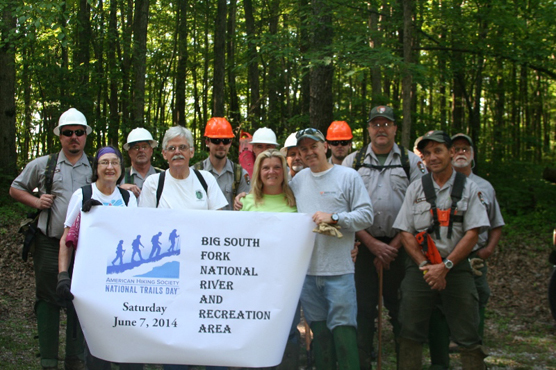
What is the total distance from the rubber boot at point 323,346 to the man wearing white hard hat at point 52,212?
2.36 m

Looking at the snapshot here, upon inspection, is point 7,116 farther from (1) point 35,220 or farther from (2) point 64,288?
(2) point 64,288

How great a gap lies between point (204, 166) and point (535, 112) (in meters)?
25.8

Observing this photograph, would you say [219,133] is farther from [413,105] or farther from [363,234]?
[413,105]

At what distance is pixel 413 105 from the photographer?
66.5ft

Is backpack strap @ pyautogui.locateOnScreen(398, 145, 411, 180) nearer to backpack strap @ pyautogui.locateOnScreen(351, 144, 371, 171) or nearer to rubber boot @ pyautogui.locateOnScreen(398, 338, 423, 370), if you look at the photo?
backpack strap @ pyautogui.locateOnScreen(351, 144, 371, 171)

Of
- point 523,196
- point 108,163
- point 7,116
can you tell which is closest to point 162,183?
point 108,163

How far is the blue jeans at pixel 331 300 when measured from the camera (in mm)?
4574

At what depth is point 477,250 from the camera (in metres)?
5.54

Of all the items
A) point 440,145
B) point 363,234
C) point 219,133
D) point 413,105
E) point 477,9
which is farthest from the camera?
point 413,105

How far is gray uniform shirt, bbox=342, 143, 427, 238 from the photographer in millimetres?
5449

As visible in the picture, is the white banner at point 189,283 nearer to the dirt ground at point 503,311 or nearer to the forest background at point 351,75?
the dirt ground at point 503,311

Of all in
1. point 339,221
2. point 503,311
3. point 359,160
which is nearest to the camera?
point 339,221

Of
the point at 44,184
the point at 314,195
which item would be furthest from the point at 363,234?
the point at 44,184

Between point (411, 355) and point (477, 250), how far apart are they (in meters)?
1.42
